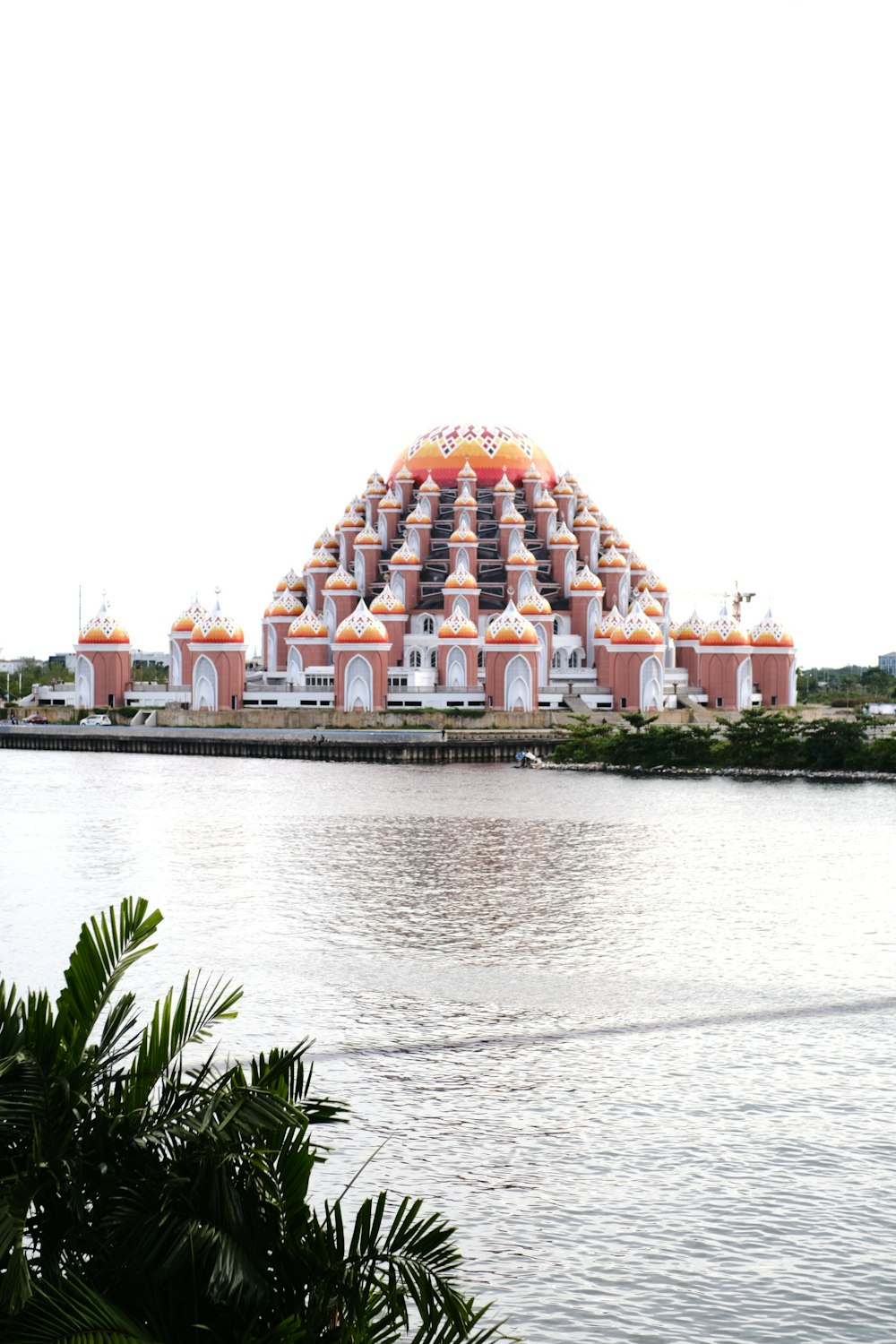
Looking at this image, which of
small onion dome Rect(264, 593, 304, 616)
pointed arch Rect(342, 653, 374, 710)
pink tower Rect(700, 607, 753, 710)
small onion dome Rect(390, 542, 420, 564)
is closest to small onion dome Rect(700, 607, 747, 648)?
pink tower Rect(700, 607, 753, 710)

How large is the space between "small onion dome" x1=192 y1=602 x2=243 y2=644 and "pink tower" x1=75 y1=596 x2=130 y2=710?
5.97 m

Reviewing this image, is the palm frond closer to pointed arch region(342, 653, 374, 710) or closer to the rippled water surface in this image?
the rippled water surface

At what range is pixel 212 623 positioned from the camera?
6612 cm

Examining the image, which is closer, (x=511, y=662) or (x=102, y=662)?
(x=511, y=662)

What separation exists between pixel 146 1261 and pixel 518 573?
208ft

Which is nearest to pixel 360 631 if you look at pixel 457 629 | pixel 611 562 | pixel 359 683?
pixel 359 683

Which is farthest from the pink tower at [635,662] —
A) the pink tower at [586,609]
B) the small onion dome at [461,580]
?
the small onion dome at [461,580]

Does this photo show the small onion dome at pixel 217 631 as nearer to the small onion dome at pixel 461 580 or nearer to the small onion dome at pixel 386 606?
the small onion dome at pixel 386 606

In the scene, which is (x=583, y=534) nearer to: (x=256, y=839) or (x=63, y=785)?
(x=63, y=785)

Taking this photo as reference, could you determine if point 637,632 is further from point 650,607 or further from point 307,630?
point 307,630

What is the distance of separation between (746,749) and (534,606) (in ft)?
47.6

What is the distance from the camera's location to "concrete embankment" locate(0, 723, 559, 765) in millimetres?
58094

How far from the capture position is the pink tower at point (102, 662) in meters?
70.7

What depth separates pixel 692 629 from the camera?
7325cm
